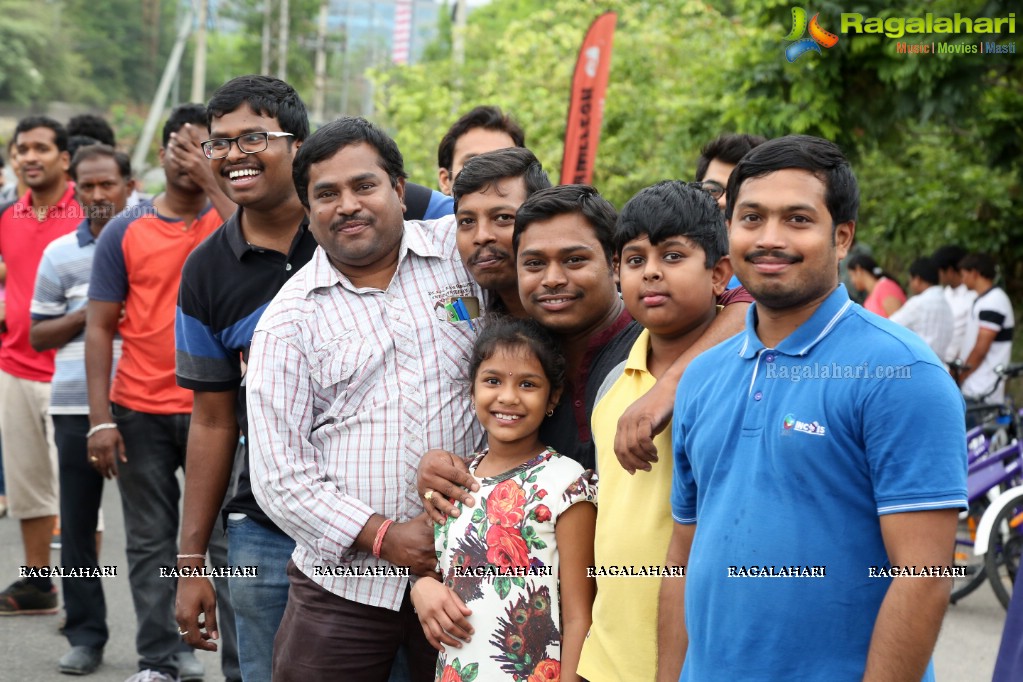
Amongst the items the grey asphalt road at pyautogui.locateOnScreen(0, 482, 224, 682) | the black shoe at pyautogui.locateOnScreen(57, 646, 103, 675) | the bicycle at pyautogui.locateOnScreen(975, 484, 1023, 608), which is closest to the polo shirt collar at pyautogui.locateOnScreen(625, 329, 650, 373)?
the grey asphalt road at pyautogui.locateOnScreen(0, 482, 224, 682)

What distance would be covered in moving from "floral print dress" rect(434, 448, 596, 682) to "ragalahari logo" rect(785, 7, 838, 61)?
19.9 ft

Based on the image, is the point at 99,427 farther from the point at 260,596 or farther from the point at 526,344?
the point at 526,344

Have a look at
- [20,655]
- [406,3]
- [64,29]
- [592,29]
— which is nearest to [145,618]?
[20,655]

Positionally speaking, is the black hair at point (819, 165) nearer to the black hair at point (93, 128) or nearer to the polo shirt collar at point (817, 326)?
the polo shirt collar at point (817, 326)

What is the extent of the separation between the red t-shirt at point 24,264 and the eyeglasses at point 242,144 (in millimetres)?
3077

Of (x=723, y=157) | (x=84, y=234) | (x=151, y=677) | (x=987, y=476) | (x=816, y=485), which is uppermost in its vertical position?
(x=723, y=157)

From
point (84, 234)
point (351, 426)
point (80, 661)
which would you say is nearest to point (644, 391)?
point (351, 426)

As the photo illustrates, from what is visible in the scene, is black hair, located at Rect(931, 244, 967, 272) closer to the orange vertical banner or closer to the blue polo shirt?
the orange vertical banner

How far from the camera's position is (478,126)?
5.52 m

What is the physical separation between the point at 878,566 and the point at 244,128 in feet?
8.64

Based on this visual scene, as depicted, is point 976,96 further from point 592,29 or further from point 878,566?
point 878,566

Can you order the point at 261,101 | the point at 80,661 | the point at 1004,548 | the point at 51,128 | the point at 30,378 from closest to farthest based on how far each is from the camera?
the point at 261,101 → the point at 80,661 → the point at 30,378 → the point at 1004,548 → the point at 51,128

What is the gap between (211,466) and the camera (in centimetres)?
395

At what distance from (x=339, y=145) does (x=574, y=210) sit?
2.52ft
